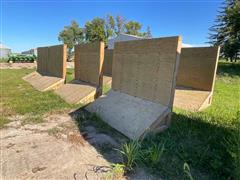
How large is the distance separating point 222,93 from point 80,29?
3660cm

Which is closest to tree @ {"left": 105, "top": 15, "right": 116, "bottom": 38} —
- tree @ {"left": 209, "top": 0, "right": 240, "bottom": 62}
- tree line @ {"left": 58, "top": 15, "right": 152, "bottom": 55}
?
tree line @ {"left": 58, "top": 15, "right": 152, "bottom": 55}

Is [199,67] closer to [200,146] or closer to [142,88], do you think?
[142,88]

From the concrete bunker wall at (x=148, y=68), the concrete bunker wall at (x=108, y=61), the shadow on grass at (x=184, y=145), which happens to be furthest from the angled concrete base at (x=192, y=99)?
the concrete bunker wall at (x=108, y=61)

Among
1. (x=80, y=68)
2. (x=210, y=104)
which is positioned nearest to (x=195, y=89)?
(x=210, y=104)

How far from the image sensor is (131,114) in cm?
445

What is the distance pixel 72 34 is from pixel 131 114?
3876 centimetres

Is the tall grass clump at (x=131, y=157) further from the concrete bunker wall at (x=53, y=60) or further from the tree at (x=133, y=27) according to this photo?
the tree at (x=133, y=27)

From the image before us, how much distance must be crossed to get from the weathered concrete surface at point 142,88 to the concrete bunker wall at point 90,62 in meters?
0.86

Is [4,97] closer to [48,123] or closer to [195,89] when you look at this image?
[48,123]

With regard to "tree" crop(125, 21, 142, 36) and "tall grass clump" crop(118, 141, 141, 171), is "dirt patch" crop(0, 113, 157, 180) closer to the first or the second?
"tall grass clump" crop(118, 141, 141, 171)

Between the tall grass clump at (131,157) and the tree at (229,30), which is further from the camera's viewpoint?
the tree at (229,30)

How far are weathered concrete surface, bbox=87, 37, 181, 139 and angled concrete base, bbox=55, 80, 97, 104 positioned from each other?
0.78 meters

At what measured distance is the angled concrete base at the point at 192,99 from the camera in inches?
231

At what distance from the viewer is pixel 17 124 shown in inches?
176
